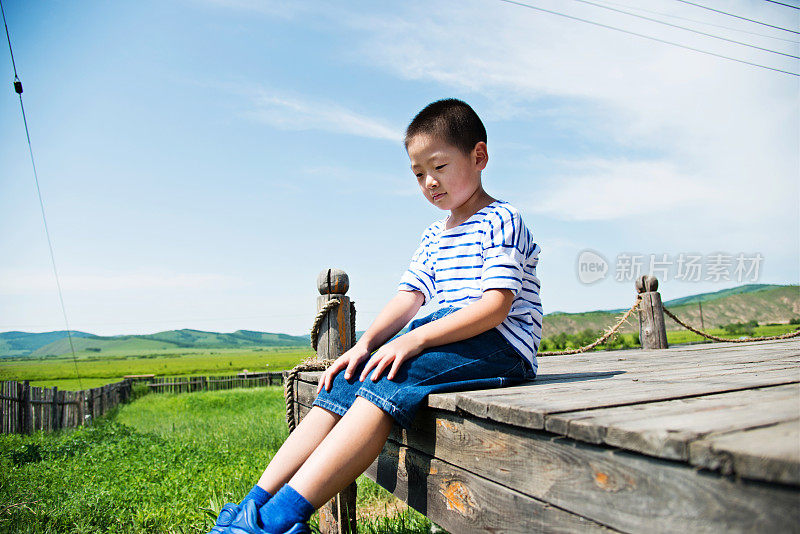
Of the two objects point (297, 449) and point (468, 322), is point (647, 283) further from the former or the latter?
point (297, 449)

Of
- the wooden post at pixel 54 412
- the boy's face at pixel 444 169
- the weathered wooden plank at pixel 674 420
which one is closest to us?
the weathered wooden plank at pixel 674 420

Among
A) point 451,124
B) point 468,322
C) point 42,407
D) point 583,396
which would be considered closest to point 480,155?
point 451,124

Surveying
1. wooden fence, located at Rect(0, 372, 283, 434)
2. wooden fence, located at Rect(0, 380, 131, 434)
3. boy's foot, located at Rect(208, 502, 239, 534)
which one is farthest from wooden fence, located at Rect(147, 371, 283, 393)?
boy's foot, located at Rect(208, 502, 239, 534)

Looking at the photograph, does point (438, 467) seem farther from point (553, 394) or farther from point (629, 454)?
point (629, 454)

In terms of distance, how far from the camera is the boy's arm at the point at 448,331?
1932 mm

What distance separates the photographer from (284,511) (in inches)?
65.5

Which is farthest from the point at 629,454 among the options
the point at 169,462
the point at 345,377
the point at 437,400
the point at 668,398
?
the point at 169,462

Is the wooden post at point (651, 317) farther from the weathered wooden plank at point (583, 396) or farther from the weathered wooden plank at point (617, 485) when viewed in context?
the weathered wooden plank at point (617, 485)

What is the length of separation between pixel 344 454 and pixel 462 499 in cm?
42

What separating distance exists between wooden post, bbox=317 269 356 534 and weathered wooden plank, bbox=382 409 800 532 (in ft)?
6.02

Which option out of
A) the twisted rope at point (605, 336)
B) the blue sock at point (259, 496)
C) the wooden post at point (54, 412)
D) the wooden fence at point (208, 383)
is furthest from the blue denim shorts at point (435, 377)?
the wooden fence at point (208, 383)

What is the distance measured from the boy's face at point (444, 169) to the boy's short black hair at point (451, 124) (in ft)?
0.09

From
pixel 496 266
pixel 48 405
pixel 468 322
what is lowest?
pixel 48 405

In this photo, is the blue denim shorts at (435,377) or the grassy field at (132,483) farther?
the grassy field at (132,483)
